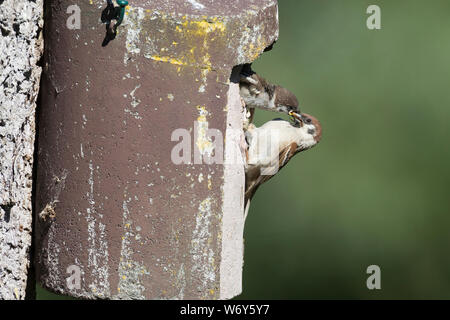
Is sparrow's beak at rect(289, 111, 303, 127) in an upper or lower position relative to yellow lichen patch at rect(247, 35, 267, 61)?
lower

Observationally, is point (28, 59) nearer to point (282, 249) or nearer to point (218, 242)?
point (218, 242)

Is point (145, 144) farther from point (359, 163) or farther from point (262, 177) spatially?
point (359, 163)

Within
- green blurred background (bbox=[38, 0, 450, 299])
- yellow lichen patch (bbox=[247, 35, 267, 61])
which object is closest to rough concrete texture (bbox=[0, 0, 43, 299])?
yellow lichen patch (bbox=[247, 35, 267, 61])

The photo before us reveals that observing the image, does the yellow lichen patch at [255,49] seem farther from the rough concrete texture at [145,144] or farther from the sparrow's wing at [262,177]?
the sparrow's wing at [262,177]

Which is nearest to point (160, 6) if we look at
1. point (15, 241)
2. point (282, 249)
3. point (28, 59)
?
point (28, 59)

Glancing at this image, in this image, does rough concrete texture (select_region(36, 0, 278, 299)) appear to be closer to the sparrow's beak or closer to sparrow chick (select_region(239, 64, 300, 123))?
sparrow chick (select_region(239, 64, 300, 123))

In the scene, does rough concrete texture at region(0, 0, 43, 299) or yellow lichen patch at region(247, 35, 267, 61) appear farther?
rough concrete texture at region(0, 0, 43, 299)

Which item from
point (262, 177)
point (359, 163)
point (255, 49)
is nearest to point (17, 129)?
point (255, 49)
